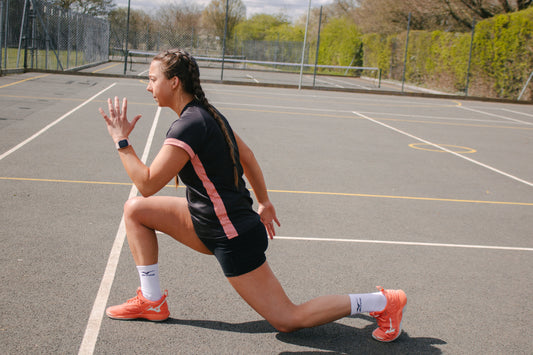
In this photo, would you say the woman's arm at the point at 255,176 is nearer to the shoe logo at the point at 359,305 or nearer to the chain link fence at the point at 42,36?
the shoe logo at the point at 359,305

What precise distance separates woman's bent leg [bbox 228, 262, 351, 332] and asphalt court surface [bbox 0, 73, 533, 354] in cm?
19

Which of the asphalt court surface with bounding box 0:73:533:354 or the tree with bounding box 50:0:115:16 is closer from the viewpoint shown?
the asphalt court surface with bounding box 0:73:533:354

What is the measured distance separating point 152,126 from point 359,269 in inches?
321

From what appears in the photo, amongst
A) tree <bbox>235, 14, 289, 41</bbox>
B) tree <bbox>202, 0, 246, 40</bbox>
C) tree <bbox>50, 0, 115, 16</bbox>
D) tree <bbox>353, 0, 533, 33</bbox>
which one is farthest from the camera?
tree <bbox>235, 14, 289, 41</bbox>

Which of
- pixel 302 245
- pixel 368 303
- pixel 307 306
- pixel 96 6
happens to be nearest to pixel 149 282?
pixel 307 306

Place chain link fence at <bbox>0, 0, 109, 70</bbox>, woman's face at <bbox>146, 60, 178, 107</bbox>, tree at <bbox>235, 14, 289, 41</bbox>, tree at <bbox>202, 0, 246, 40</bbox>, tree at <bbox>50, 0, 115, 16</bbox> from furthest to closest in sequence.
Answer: tree at <bbox>235, 14, 289, 41</bbox>, tree at <bbox>202, 0, 246, 40</bbox>, tree at <bbox>50, 0, 115, 16</bbox>, chain link fence at <bbox>0, 0, 109, 70</bbox>, woman's face at <bbox>146, 60, 178, 107</bbox>

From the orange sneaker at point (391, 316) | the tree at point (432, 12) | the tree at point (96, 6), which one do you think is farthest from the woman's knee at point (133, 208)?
the tree at point (96, 6)

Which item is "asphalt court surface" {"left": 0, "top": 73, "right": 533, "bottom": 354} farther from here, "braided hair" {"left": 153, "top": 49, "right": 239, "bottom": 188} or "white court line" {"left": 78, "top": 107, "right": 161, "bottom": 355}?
"braided hair" {"left": 153, "top": 49, "right": 239, "bottom": 188}

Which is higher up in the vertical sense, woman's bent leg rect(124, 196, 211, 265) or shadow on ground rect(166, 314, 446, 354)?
woman's bent leg rect(124, 196, 211, 265)

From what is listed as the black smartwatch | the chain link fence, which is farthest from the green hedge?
the black smartwatch

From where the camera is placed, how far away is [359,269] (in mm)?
4703

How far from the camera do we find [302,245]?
5.25 m

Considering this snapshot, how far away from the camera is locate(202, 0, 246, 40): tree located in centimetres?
5875

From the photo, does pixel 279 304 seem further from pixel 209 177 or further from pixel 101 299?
pixel 101 299
